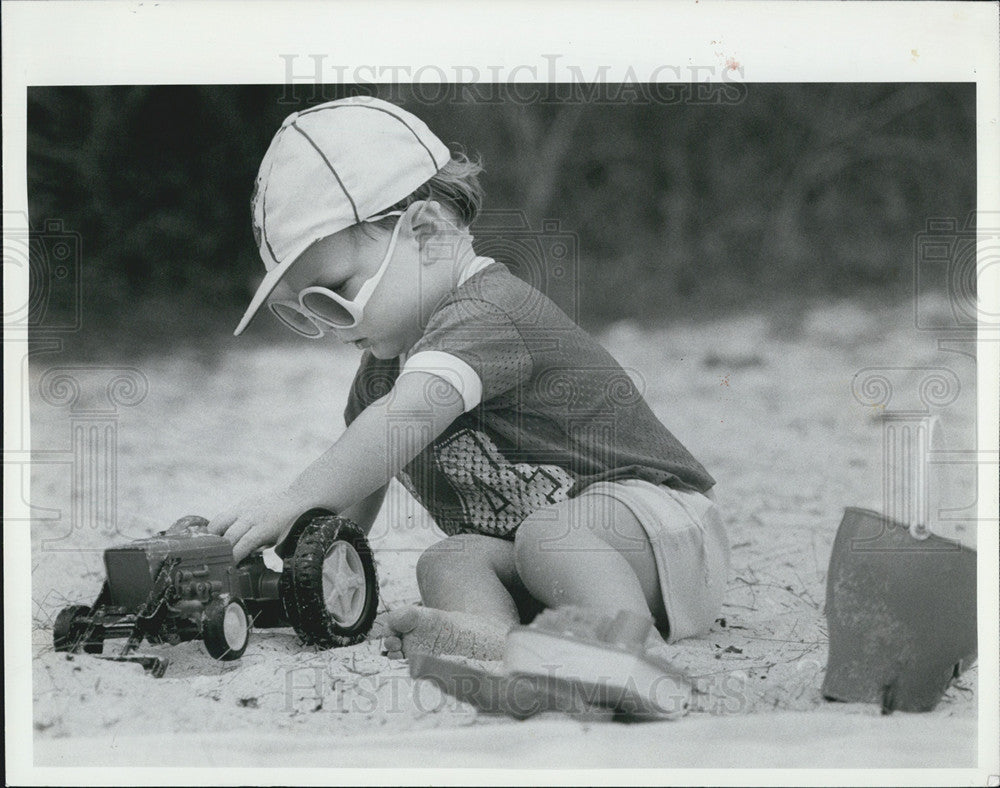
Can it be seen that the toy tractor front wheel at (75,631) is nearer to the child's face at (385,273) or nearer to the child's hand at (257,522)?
the child's hand at (257,522)

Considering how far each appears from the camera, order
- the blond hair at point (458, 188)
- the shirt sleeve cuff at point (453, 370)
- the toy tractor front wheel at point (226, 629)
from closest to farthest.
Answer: the toy tractor front wheel at point (226, 629) → the shirt sleeve cuff at point (453, 370) → the blond hair at point (458, 188)

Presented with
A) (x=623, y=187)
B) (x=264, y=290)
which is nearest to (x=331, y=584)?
(x=264, y=290)

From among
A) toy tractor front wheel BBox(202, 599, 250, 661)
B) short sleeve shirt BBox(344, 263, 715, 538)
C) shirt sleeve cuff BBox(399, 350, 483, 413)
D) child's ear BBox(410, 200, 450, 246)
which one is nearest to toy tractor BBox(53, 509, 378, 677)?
toy tractor front wheel BBox(202, 599, 250, 661)

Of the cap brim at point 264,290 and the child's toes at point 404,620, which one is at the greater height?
the cap brim at point 264,290

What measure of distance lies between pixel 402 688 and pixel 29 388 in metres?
1.00

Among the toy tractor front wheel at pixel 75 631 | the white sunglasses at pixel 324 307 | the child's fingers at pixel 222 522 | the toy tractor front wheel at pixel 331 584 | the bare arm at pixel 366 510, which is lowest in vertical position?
the toy tractor front wheel at pixel 75 631

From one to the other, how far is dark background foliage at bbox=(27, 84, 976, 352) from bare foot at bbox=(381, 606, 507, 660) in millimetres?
655

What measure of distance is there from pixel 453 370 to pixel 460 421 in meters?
0.11

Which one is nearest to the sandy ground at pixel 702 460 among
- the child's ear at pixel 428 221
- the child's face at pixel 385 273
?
the child's face at pixel 385 273

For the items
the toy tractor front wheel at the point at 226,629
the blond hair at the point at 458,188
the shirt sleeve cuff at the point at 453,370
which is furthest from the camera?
the blond hair at the point at 458,188

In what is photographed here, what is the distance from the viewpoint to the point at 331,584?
2217mm

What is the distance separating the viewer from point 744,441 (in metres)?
2.42

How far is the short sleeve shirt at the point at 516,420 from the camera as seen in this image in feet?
7.31

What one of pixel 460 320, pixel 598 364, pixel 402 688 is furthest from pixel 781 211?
pixel 402 688
